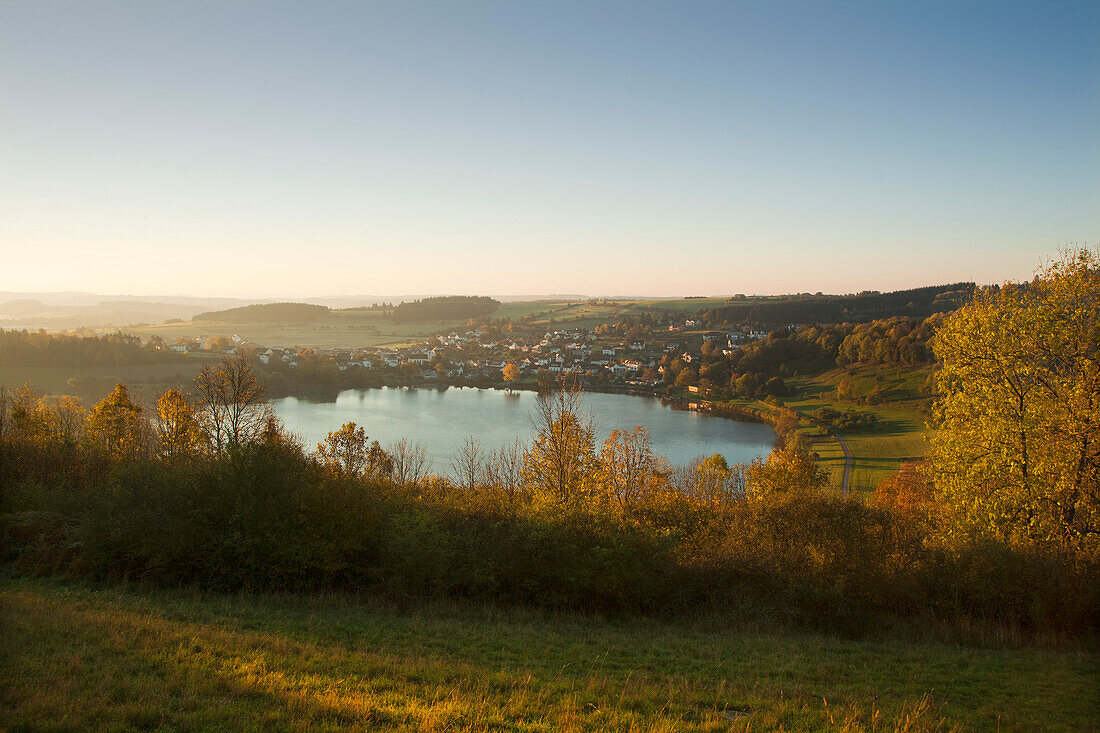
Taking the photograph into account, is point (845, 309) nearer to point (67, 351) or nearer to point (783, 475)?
point (783, 475)

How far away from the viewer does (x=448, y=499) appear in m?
14.0

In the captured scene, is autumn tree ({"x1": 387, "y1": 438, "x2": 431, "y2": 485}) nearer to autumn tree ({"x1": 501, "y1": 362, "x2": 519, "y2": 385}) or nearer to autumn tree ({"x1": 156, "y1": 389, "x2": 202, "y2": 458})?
autumn tree ({"x1": 156, "y1": 389, "x2": 202, "y2": 458})

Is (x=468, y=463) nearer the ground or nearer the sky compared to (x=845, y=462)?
nearer the sky

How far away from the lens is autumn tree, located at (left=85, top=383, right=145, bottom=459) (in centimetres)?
1817

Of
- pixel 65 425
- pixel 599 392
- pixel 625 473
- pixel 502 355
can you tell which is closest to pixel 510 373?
pixel 599 392

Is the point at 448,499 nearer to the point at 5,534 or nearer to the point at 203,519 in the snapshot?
the point at 203,519

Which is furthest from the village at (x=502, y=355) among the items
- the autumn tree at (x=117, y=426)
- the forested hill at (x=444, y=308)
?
the autumn tree at (x=117, y=426)

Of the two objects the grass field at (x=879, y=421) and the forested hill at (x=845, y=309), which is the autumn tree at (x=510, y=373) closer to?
the grass field at (x=879, y=421)

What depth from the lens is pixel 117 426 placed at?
20.5 meters

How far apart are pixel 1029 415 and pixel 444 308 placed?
129 meters

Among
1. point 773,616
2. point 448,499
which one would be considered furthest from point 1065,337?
point 448,499

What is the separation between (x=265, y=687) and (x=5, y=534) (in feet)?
35.3

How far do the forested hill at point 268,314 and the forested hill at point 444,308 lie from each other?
62.6 feet

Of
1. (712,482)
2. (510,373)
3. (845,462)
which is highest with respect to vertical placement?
(510,373)
